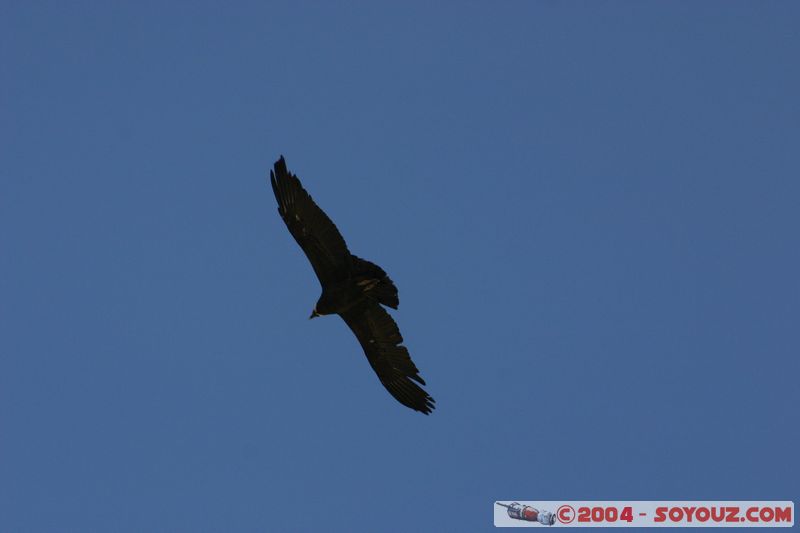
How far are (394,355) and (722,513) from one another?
905cm

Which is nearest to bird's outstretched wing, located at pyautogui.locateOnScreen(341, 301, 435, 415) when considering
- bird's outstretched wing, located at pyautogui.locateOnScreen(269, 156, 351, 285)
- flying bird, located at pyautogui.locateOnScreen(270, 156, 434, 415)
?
flying bird, located at pyautogui.locateOnScreen(270, 156, 434, 415)

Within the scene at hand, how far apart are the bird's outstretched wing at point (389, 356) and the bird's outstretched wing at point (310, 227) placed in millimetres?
1652

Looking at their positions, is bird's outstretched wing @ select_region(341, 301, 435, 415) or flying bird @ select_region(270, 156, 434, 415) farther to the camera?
bird's outstretched wing @ select_region(341, 301, 435, 415)

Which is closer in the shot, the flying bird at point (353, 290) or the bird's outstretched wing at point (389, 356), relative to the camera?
the flying bird at point (353, 290)

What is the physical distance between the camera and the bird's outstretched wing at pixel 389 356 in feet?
83.1

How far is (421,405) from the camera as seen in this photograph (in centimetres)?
2545

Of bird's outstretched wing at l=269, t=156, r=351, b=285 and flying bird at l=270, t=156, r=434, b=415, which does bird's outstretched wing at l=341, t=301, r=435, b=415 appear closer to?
flying bird at l=270, t=156, r=434, b=415

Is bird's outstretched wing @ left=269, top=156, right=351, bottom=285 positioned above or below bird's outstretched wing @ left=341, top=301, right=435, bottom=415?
above

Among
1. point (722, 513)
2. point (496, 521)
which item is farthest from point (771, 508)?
point (496, 521)

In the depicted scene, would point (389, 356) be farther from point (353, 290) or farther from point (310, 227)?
point (310, 227)

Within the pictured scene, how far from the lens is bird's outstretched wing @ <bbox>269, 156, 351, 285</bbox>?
23.4 metres

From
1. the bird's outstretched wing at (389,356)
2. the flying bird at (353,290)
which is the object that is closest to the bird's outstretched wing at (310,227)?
the flying bird at (353,290)

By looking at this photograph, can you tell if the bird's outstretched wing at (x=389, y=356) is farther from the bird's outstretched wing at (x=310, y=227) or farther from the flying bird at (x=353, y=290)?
the bird's outstretched wing at (x=310, y=227)

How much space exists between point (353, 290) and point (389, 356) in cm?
243
